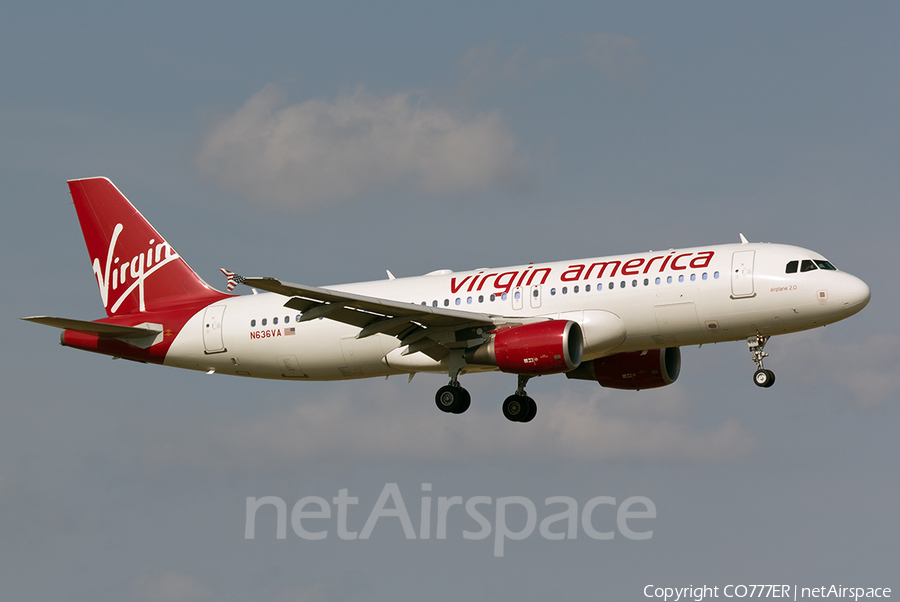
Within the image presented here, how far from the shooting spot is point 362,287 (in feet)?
150

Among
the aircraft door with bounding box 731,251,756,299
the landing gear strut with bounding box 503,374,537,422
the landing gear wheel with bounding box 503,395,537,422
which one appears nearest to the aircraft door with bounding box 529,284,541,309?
the landing gear strut with bounding box 503,374,537,422

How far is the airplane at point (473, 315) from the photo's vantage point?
3916 centimetres

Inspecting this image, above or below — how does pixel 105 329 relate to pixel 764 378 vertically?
above

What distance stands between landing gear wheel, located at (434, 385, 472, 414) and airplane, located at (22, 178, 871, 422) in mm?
45

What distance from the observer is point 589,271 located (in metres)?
41.2

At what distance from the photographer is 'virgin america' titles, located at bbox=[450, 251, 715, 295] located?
4012 centimetres

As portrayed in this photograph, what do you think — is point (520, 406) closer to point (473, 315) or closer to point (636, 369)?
point (636, 369)

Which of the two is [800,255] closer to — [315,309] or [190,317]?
[315,309]

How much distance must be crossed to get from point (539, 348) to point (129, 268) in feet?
62.1

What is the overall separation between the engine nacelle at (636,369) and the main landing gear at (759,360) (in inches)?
227

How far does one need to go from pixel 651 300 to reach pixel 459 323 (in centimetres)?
635

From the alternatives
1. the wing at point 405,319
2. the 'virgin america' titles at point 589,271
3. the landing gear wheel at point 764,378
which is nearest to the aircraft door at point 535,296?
the 'virgin america' titles at point 589,271

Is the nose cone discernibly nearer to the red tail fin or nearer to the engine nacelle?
the engine nacelle

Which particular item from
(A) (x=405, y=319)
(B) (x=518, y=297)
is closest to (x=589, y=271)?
(B) (x=518, y=297)
